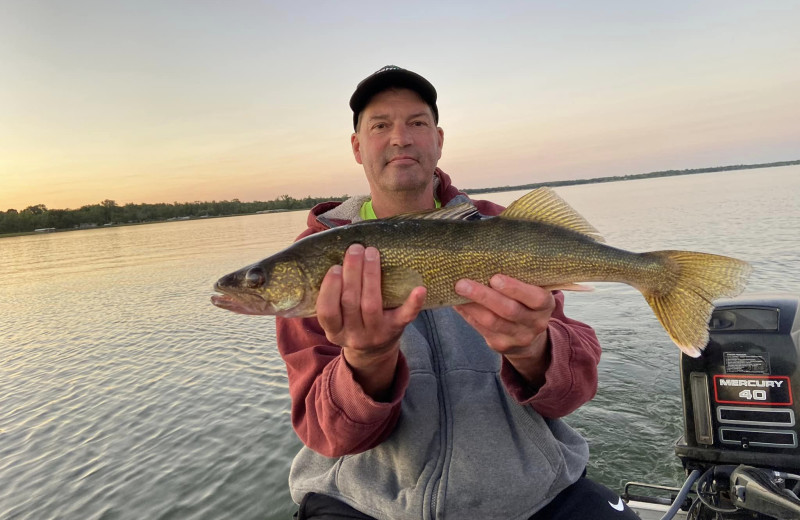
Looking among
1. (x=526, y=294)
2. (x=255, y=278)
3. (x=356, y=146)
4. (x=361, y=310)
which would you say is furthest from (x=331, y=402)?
(x=356, y=146)

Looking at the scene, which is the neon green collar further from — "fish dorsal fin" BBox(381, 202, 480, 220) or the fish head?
the fish head

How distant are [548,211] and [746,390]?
7.24ft

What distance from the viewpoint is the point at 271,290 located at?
2.89 metres

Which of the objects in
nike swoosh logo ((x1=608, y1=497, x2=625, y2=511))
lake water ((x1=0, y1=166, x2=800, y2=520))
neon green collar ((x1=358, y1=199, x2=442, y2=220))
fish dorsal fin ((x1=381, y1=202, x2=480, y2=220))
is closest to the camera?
fish dorsal fin ((x1=381, y1=202, x2=480, y2=220))

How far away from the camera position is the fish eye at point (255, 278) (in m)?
2.91

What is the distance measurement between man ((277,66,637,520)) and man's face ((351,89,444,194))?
4.09ft

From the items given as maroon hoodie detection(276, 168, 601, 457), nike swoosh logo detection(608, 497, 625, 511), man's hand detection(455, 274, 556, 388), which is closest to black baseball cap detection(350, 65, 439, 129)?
maroon hoodie detection(276, 168, 601, 457)

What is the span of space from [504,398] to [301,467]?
1.57m

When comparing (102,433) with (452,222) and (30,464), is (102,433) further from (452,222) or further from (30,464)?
(452,222)

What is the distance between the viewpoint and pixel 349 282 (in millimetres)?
2617

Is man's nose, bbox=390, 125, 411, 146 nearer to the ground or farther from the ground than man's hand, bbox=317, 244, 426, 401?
farther from the ground

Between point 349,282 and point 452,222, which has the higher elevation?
point 452,222

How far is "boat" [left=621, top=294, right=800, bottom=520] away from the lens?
11.1 feet

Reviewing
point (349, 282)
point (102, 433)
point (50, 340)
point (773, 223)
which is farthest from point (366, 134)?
point (773, 223)
